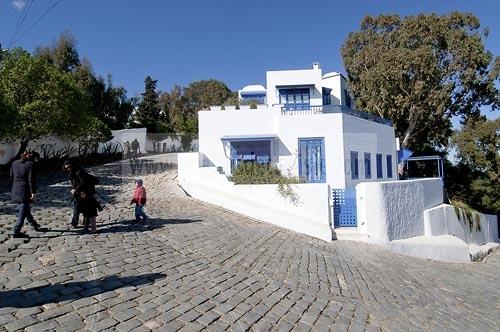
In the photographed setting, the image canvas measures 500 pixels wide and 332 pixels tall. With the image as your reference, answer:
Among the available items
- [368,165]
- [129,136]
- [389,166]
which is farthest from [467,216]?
[129,136]

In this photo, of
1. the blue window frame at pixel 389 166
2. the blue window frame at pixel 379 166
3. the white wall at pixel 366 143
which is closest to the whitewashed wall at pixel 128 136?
the white wall at pixel 366 143

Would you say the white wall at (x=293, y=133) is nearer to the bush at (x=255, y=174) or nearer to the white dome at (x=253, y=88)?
the bush at (x=255, y=174)

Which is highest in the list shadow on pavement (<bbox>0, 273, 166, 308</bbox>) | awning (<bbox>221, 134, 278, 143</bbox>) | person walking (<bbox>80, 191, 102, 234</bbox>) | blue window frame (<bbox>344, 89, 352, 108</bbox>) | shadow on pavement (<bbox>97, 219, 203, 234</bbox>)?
blue window frame (<bbox>344, 89, 352, 108</bbox>)

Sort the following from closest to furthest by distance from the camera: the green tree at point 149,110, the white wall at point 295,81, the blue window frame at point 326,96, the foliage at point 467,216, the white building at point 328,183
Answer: the white building at point 328,183
the foliage at point 467,216
the white wall at point 295,81
the blue window frame at point 326,96
the green tree at point 149,110

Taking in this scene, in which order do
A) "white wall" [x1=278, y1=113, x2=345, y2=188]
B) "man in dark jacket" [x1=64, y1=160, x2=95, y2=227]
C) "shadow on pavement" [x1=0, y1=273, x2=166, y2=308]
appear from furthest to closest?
1. "white wall" [x1=278, y1=113, x2=345, y2=188]
2. "man in dark jacket" [x1=64, y1=160, x2=95, y2=227]
3. "shadow on pavement" [x1=0, y1=273, x2=166, y2=308]

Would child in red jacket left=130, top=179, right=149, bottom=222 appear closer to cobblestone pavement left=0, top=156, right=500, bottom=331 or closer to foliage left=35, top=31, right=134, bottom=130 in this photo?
cobblestone pavement left=0, top=156, right=500, bottom=331

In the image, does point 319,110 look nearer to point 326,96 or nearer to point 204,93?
point 326,96

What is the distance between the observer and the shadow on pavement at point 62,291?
14.2 ft

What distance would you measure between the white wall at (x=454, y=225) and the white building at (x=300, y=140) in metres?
3.45

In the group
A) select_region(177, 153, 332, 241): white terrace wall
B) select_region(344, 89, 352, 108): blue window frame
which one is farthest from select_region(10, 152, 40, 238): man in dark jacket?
select_region(344, 89, 352, 108): blue window frame

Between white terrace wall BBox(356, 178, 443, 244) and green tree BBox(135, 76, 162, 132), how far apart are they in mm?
28181

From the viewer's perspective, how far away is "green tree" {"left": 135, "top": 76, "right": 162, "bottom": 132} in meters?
38.3

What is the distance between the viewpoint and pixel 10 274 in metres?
5.11

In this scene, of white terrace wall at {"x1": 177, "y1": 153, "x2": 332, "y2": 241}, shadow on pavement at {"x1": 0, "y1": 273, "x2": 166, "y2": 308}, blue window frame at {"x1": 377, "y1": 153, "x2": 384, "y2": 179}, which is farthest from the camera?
blue window frame at {"x1": 377, "y1": 153, "x2": 384, "y2": 179}
